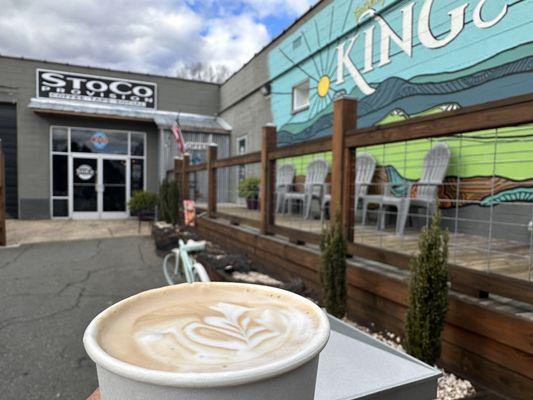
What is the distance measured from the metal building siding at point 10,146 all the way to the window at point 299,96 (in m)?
8.64

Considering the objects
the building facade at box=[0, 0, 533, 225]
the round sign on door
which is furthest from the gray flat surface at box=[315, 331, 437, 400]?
the round sign on door

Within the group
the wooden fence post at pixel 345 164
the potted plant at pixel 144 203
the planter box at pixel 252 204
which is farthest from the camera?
the potted plant at pixel 144 203

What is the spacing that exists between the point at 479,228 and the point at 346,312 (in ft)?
8.09

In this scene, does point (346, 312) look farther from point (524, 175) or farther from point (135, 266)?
point (135, 266)

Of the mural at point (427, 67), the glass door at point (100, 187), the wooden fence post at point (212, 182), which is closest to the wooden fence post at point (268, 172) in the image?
the mural at point (427, 67)

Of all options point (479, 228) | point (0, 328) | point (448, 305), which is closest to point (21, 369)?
point (0, 328)

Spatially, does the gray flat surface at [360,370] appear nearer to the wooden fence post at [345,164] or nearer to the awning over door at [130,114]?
the wooden fence post at [345,164]

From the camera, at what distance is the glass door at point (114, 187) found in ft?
38.6

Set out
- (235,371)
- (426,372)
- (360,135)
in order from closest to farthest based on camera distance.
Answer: (235,371), (426,372), (360,135)

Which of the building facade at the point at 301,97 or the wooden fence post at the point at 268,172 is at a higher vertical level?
the building facade at the point at 301,97

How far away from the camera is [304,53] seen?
7613mm

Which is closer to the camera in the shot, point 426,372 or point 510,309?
point 426,372

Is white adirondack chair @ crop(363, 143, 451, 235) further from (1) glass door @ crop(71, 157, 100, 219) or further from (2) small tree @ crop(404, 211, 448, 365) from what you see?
(1) glass door @ crop(71, 157, 100, 219)

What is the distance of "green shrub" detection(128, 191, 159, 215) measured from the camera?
10180mm
